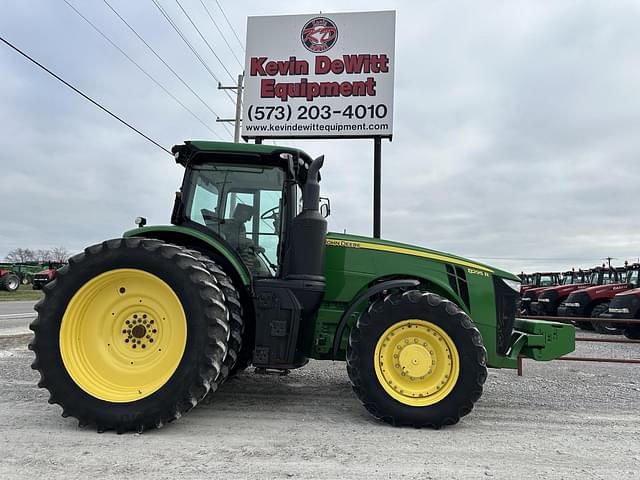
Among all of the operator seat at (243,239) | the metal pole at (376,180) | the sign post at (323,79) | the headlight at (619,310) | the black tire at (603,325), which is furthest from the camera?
the black tire at (603,325)

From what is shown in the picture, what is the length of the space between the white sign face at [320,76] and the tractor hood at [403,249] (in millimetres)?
5820

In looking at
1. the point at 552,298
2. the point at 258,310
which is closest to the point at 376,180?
the point at 258,310

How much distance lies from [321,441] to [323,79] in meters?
8.04

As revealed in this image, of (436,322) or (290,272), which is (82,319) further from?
(436,322)

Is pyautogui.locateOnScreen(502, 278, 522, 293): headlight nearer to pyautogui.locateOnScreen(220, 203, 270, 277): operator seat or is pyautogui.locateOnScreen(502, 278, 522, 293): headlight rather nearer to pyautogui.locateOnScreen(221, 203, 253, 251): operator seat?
pyautogui.locateOnScreen(220, 203, 270, 277): operator seat

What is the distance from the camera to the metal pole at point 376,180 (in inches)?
378

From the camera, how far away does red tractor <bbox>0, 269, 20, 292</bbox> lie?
26422mm

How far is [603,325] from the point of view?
40.9 feet

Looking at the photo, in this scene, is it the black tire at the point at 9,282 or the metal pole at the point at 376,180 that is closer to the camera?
the metal pole at the point at 376,180

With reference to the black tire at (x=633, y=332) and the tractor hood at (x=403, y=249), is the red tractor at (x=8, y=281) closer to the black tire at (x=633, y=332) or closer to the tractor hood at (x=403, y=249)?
the tractor hood at (x=403, y=249)

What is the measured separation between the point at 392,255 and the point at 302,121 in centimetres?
630

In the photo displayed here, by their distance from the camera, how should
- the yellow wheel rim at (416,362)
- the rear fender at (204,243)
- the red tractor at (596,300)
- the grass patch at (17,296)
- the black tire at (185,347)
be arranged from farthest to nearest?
1. the grass patch at (17,296)
2. the red tractor at (596,300)
3. the rear fender at (204,243)
4. the yellow wheel rim at (416,362)
5. the black tire at (185,347)

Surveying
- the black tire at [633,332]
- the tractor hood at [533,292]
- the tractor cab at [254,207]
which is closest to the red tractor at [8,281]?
the tractor hood at [533,292]

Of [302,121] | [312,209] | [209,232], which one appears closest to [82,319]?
[209,232]
